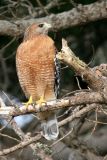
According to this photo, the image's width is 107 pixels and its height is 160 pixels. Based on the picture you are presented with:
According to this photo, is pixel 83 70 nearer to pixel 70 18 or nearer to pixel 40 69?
pixel 40 69

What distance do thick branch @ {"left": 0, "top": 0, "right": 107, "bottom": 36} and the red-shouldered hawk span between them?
1.31 m

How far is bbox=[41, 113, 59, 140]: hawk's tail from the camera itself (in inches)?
239

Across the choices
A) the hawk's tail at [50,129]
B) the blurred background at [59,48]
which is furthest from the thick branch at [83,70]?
the blurred background at [59,48]

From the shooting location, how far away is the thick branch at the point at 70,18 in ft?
25.1

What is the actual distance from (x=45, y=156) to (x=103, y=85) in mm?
1299

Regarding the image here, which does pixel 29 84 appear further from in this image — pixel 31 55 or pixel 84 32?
pixel 84 32

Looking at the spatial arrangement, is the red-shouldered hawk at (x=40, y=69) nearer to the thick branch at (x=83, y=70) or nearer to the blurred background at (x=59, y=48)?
the thick branch at (x=83, y=70)

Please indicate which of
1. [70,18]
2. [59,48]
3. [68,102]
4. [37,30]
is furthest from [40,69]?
[59,48]

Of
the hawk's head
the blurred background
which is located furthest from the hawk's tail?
the blurred background

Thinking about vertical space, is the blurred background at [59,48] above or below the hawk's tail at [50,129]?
below

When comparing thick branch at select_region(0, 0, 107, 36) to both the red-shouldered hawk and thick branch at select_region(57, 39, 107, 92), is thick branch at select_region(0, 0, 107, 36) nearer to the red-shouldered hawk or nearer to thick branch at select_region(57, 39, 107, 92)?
the red-shouldered hawk

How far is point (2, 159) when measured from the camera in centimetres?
661

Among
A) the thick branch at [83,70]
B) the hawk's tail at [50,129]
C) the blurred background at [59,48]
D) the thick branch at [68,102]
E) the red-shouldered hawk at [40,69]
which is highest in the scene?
the thick branch at [83,70]

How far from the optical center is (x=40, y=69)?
609cm
